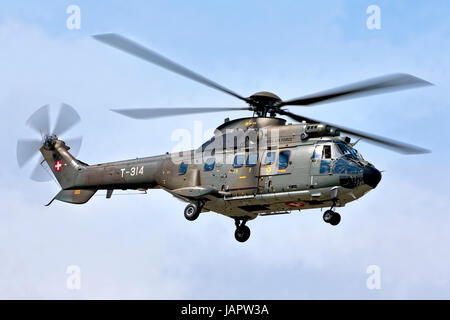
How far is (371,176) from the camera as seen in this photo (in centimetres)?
3153

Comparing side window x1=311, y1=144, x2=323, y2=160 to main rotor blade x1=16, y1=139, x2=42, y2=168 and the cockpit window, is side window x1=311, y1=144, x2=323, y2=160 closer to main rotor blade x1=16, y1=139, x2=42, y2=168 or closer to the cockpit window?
the cockpit window

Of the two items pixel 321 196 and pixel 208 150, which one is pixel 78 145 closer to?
pixel 208 150

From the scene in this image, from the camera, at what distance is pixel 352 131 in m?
33.2

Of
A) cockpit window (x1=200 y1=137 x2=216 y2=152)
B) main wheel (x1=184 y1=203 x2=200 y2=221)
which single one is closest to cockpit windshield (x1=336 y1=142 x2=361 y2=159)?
cockpit window (x1=200 y1=137 x2=216 y2=152)

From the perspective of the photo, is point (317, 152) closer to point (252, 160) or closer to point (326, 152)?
point (326, 152)

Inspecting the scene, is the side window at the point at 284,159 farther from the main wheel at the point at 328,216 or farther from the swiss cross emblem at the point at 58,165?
the swiss cross emblem at the point at 58,165

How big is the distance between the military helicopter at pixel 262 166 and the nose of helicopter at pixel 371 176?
1.4 inches

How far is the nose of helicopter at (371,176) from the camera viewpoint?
3150 cm

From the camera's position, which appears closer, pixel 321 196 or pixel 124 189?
pixel 321 196

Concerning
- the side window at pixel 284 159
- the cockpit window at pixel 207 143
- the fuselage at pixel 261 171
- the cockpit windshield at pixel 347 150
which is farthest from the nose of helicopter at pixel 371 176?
the cockpit window at pixel 207 143

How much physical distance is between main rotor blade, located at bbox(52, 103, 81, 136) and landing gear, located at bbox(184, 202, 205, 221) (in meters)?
8.48

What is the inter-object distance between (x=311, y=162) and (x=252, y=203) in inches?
114

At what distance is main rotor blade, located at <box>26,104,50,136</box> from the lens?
40031 millimetres
